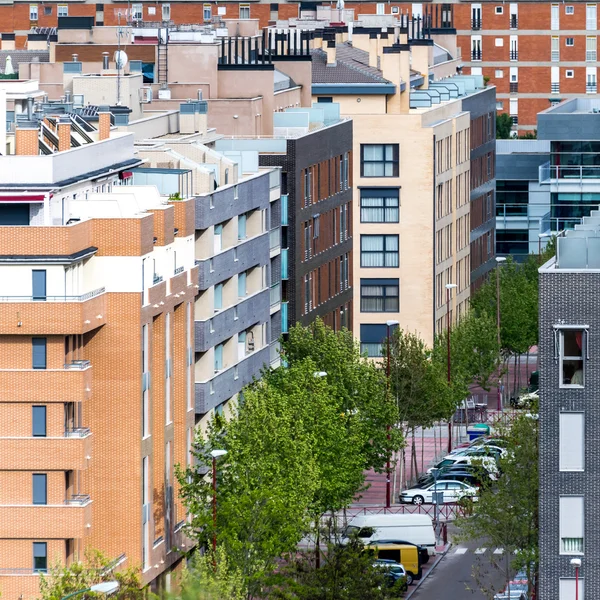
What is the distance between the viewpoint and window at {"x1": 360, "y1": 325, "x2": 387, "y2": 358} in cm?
15362

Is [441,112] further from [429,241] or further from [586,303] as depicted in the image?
[586,303]

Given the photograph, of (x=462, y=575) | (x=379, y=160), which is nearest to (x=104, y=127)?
(x=462, y=575)

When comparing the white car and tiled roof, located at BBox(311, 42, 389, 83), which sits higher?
tiled roof, located at BBox(311, 42, 389, 83)

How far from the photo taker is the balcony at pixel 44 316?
83625 millimetres

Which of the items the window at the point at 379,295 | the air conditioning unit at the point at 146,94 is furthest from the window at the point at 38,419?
the window at the point at 379,295

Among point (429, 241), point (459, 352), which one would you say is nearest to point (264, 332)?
point (459, 352)

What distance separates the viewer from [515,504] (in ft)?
304

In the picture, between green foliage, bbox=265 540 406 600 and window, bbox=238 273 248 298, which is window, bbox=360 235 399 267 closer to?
window, bbox=238 273 248 298

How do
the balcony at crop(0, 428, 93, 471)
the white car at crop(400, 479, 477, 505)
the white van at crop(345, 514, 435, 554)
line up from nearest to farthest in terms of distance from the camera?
the balcony at crop(0, 428, 93, 471) → the white van at crop(345, 514, 435, 554) → the white car at crop(400, 479, 477, 505)

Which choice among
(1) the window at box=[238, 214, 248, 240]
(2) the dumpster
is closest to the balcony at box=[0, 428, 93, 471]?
(1) the window at box=[238, 214, 248, 240]

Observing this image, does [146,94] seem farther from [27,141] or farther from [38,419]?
[38,419]

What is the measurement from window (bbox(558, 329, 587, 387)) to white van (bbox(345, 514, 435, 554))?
97.2 ft

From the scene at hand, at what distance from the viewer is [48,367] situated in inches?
3317

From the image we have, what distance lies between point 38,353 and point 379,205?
7293cm
